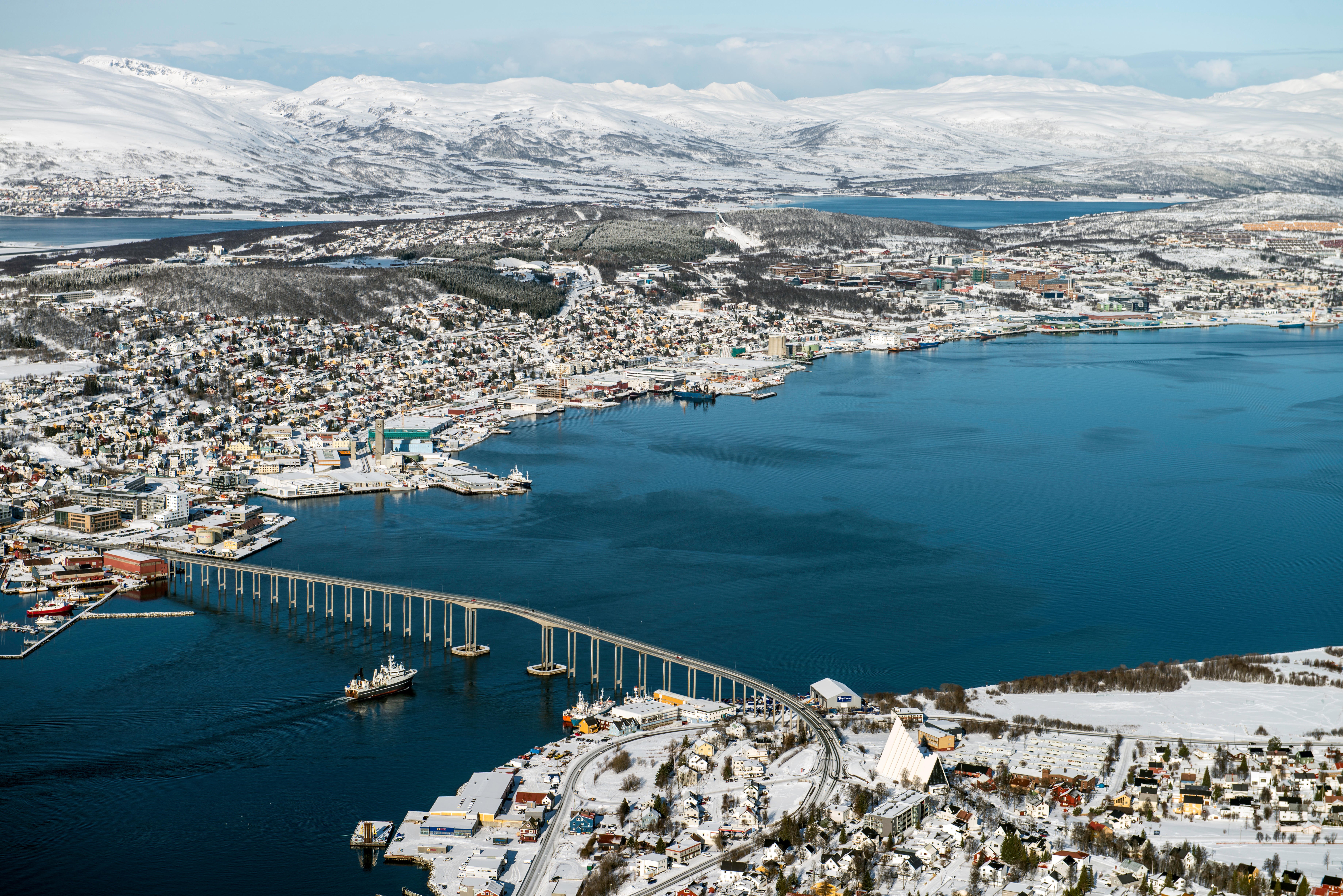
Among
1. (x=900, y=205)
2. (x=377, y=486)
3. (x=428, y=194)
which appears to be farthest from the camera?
(x=900, y=205)

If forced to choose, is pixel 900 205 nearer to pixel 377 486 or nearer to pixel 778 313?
pixel 778 313

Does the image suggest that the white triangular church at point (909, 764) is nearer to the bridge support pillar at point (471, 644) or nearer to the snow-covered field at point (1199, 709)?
the snow-covered field at point (1199, 709)

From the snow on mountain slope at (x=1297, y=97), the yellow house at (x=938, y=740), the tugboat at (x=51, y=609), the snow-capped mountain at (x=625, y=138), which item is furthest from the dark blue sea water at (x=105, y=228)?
the snow on mountain slope at (x=1297, y=97)

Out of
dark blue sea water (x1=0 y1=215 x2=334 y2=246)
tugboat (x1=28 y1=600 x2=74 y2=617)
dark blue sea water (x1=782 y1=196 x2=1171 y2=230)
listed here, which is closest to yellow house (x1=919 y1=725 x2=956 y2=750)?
tugboat (x1=28 y1=600 x2=74 y2=617)

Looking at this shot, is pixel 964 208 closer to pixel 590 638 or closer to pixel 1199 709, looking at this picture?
pixel 590 638

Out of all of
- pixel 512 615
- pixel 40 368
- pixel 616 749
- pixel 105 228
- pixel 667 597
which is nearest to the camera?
pixel 616 749

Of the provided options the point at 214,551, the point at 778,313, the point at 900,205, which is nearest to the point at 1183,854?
the point at 214,551

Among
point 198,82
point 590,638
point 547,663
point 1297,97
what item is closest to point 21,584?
point 547,663
